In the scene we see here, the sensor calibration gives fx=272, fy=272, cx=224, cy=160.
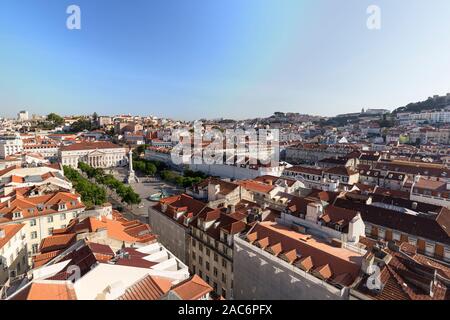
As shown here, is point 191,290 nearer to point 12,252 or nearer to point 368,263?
point 368,263

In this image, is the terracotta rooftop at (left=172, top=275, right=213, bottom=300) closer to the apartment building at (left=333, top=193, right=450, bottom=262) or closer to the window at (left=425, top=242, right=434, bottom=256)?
the apartment building at (left=333, top=193, right=450, bottom=262)

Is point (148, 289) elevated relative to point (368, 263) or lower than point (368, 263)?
lower

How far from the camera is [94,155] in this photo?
8950 cm

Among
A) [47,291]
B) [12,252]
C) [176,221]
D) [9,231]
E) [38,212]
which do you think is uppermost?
[47,291]

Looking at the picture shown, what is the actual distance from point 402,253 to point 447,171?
3764 centimetres

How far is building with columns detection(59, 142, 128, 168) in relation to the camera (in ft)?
279

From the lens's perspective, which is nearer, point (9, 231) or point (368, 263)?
point (368, 263)

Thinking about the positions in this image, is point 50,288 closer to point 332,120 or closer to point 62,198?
point 62,198

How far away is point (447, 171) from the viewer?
45.0 m

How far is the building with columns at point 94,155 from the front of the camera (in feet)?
279

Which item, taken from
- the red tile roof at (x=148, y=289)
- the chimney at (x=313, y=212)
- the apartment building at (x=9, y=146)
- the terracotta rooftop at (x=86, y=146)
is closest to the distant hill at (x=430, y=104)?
the terracotta rooftop at (x=86, y=146)

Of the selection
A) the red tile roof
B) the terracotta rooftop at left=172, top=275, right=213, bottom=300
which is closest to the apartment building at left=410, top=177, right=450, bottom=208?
→ the terracotta rooftop at left=172, top=275, right=213, bottom=300

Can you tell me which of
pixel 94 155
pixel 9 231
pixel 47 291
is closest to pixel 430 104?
pixel 94 155
